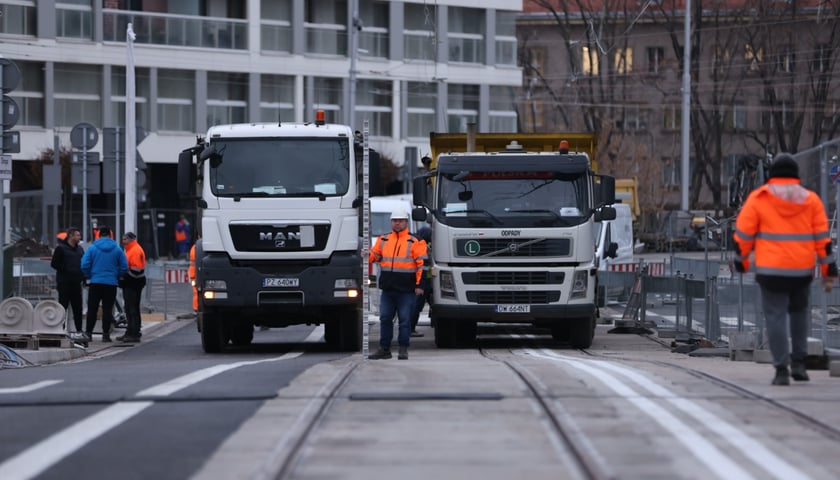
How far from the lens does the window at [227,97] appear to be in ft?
181

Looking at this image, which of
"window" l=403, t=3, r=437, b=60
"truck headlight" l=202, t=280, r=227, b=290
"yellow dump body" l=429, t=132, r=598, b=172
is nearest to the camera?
"truck headlight" l=202, t=280, r=227, b=290

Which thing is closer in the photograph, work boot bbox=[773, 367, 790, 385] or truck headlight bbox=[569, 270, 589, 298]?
work boot bbox=[773, 367, 790, 385]

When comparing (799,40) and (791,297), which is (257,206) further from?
(799,40)

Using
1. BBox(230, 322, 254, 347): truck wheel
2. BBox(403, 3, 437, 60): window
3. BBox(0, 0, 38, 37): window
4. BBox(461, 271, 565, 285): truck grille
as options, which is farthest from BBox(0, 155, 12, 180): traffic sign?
BBox(403, 3, 437, 60): window

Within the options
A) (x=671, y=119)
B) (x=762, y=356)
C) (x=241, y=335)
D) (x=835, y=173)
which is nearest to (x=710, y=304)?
(x=835, y=173)

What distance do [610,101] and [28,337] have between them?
49.2 m

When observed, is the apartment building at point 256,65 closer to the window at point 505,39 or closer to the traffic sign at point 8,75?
the window at point 505,39

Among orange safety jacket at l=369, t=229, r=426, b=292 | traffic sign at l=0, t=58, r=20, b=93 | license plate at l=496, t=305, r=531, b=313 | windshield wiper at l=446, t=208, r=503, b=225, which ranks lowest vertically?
license plate at l=496, t=305, r=531, b=313

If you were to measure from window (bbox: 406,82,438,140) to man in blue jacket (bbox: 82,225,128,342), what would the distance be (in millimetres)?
34824

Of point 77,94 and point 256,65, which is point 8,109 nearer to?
point 77,94

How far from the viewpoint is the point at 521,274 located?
20.6 metres

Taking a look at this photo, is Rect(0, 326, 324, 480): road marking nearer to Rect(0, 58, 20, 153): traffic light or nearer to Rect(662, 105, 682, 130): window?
Rect(0, 58, 20, 153): traffic light

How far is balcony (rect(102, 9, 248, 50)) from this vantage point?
52906 millimetres

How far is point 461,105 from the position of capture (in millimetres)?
60281
